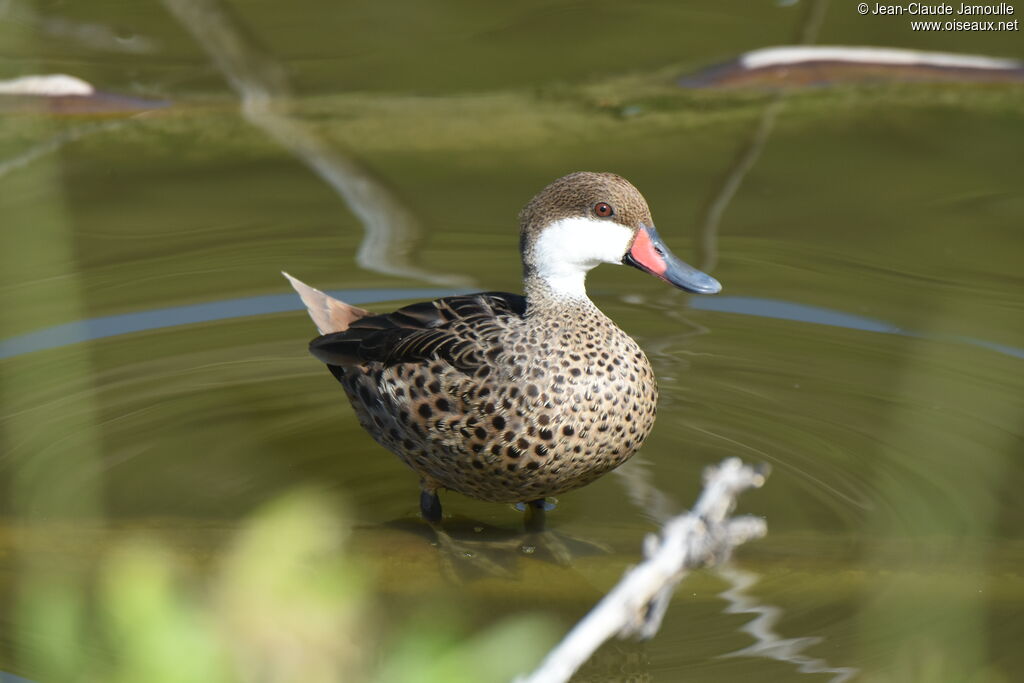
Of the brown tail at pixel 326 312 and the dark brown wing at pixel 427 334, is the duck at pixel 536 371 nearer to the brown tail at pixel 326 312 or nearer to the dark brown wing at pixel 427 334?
the dark brown wing at pixel 427 334

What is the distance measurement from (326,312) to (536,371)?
3.74ft

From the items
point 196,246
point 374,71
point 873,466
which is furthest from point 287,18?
point 873,466

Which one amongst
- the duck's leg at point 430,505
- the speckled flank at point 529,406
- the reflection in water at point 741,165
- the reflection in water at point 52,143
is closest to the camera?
the speckled flank at point 529,406

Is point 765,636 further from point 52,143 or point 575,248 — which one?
point 52,143

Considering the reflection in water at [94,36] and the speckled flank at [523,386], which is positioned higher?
the reflection in water at [94,36]

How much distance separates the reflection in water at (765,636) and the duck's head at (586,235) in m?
0.87

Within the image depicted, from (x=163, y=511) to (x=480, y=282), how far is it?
194 cm

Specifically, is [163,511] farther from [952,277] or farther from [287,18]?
[287,18]

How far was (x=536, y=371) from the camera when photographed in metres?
3.94

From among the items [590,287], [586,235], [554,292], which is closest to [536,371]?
[554,292]

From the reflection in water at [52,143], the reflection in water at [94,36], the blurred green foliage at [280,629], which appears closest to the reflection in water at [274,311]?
the reflection in water at [52,143]

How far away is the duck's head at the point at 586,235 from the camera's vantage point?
4.09m

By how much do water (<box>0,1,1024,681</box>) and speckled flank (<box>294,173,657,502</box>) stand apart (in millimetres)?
370

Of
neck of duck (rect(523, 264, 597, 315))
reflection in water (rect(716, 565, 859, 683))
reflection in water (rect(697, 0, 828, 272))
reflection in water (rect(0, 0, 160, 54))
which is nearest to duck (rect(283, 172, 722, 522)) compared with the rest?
neck of duck (rect(523, 264, 597, 315))
